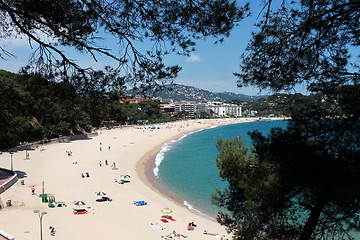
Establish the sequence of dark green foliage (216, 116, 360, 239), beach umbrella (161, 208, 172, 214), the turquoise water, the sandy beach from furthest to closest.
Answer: the turquoise water < beach umbrella (161, 208, 172, 214) < the sandy beach < dark green foliage (216, 116, 360, 239)

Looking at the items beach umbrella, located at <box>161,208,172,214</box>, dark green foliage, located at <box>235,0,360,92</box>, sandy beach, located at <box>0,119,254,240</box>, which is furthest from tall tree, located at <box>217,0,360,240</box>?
beach umbrella, located at <box>161,208,172,214</box>

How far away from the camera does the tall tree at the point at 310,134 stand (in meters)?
2.85

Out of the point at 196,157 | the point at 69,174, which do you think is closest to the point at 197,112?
the point at 196,157

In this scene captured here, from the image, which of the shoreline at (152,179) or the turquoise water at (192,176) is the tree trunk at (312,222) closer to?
the turquoise water at (192,176)

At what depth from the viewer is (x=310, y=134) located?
309 centimetres

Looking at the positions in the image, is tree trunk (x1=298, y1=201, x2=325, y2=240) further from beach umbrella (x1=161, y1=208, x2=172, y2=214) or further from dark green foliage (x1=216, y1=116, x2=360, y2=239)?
beach umbrella (x1=161, y1=208, x2=172, y2=214)

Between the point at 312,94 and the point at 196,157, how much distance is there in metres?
Result: 22.5

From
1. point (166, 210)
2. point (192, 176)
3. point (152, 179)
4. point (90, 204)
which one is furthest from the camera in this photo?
point (192, 176)

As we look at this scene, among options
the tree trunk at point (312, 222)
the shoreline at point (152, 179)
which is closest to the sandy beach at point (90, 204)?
the shoreline at point (152, 179)

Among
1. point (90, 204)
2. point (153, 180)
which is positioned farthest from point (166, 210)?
point (153, 180)

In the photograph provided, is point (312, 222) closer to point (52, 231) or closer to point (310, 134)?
point (310, 134)

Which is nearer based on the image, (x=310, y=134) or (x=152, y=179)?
(x=310, y=134)

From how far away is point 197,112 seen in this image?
108 m

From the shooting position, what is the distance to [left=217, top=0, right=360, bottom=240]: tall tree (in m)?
2.85
